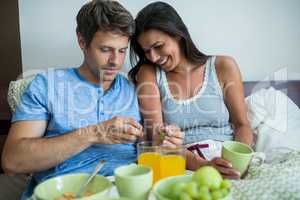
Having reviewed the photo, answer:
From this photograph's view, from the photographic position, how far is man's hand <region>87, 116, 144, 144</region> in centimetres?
104

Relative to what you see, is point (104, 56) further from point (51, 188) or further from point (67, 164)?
point (51, 188)

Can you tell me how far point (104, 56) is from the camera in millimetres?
1257

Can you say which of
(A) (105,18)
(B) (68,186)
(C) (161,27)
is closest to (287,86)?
(C) (161,27)

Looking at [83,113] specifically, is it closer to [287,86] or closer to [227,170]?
[227,170]

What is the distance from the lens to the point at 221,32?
207 centimetres

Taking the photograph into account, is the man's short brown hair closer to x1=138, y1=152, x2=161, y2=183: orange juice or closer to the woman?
the woman

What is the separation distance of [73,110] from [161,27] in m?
0.57

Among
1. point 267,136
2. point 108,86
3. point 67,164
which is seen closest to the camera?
point 67,164

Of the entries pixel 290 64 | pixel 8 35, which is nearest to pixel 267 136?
pixel 290 64

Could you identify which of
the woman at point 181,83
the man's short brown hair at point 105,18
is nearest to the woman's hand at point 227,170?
the woman at point 181,83

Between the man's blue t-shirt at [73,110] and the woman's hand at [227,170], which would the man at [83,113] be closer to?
the man's blue t-shirt at [73,110]

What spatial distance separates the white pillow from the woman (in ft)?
0.75

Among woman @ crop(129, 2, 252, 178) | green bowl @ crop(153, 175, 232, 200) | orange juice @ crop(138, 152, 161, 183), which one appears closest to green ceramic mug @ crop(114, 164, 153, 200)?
green bowl @ crop(153, 175, 232, 200)

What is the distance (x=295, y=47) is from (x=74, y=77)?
1656 mm
